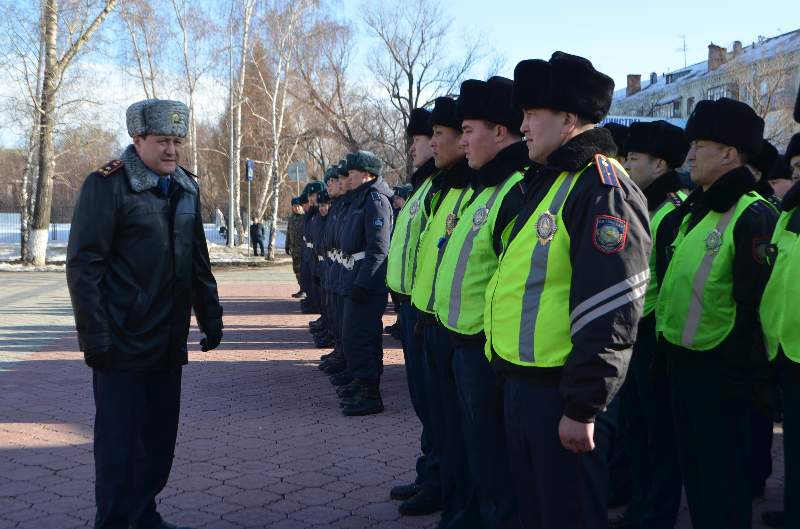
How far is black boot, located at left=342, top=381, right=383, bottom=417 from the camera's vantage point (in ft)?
23.0

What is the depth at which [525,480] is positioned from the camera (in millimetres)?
2994

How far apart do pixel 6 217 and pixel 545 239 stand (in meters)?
61.5

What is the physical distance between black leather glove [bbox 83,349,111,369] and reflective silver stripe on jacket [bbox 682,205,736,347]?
2.75 meters

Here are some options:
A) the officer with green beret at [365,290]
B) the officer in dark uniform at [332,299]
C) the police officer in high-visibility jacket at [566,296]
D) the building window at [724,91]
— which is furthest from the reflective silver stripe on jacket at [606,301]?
the building window at [724,91]

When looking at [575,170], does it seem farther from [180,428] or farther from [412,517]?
[180,428]

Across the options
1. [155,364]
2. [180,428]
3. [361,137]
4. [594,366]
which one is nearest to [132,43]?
[361,137]

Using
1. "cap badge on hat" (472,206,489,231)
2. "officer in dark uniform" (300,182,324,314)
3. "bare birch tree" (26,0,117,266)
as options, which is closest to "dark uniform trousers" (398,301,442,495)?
"cap badge on hat" (472,206,489,231)

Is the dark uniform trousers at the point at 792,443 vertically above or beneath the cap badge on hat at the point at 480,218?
beneath

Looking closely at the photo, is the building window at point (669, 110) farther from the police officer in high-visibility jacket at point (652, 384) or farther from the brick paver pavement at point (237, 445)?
the police officer in high-visibility jacket at point (652, 384)

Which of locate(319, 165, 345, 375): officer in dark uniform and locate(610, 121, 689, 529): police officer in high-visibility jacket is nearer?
locate(610, 121, 689, 529): police officer in high-visibility jacket

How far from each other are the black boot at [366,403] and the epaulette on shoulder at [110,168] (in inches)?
137

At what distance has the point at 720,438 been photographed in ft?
12.1

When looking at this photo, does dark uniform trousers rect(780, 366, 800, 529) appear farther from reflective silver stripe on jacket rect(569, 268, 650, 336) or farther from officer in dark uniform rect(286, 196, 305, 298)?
officer in dark uniform rect(286, 196, 305, 298)

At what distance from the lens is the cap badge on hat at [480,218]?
3.82 m
